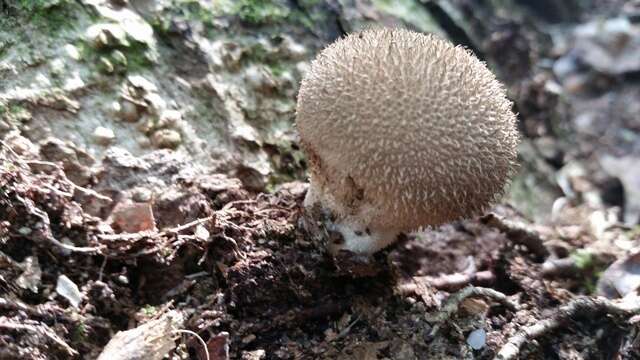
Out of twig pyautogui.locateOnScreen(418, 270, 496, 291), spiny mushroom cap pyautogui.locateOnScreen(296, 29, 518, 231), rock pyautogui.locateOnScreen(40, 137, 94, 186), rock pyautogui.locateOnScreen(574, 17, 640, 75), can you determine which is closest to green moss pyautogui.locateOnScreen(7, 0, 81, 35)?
rock pyautogui.locateOnScreen(40, 137, 94, 186)

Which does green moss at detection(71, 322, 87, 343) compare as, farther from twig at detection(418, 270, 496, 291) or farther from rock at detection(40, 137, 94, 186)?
twig at detection(418, 270, 496, 291)

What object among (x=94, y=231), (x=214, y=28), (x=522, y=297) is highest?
(x=214, y=28)

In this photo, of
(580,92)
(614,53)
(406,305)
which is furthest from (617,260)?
(614,53)

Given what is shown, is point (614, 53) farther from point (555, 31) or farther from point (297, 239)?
point (297, 239)

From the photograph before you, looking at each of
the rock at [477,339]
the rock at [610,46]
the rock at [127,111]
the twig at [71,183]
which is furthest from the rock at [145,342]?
the rock at [610,46]

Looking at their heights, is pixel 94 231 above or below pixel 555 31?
below

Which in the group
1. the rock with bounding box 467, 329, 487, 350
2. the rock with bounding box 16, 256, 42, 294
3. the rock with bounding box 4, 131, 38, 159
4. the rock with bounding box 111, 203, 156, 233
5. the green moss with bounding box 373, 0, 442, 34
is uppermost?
the green moss with bounding box 373, 0, 442, 34

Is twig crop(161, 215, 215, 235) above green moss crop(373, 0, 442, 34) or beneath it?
beneath

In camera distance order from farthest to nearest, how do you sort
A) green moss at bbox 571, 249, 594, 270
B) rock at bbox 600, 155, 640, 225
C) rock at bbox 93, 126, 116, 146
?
1. rock at bbox 600, 155, 640, 225
2. green moss at bbox 571, 249, 594, 270
3. rock at bbox 93, 126, 116, 146
